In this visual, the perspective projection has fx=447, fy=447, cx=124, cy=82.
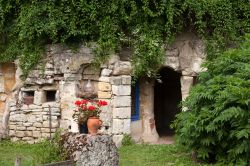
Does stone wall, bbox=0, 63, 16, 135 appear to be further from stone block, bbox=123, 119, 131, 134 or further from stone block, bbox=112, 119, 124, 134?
stone block, bbox=123, 119, 131, 134

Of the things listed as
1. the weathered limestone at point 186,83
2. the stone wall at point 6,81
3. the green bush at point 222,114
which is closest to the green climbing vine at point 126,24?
the weathered limestone at point 186,83

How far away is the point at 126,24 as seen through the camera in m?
10.9

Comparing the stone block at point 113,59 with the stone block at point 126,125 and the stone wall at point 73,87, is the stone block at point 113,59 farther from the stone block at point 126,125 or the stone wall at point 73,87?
the stone block at point 126,125

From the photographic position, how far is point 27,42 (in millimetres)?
11148

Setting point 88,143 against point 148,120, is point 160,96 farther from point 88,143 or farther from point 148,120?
point 88,143

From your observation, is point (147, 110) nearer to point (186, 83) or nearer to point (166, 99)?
point (186, 83)

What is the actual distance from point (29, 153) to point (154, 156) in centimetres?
282

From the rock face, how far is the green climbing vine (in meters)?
3.75

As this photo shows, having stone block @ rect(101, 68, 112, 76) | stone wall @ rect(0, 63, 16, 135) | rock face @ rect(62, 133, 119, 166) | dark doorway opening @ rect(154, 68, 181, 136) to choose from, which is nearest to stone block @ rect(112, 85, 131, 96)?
stone block @ rect(101, 68, 112, 76)

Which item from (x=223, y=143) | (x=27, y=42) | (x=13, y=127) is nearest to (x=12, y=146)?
(x=13, y=127)

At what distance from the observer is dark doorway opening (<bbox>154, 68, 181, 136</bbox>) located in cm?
1466

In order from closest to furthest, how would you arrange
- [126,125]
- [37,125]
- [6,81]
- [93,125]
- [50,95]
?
[93,125] → [126,125] → [37,125] → [50,95] → [6,81]

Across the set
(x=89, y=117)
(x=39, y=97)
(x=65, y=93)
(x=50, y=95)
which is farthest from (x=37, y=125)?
(x=89, y=117)

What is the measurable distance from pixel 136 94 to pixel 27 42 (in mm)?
3093
